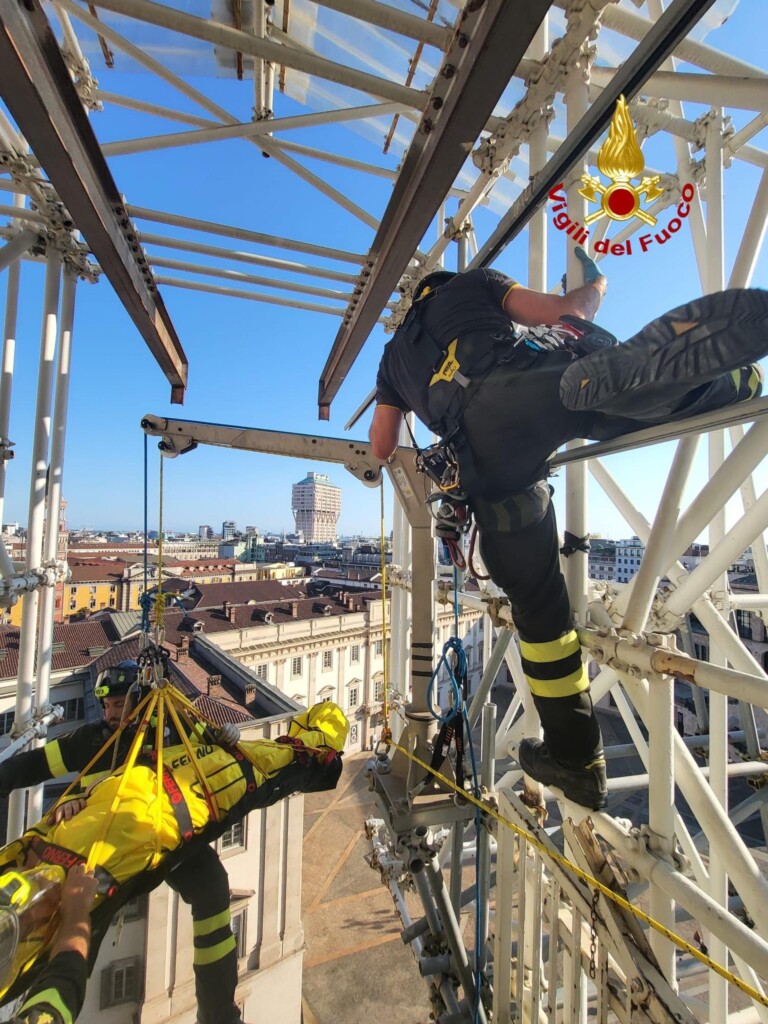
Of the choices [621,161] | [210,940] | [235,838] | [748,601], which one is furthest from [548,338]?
[235,838]

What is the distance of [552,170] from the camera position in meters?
2.55

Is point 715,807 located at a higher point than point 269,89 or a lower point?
lower

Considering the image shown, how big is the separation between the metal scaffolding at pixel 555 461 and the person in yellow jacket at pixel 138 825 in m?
1.17

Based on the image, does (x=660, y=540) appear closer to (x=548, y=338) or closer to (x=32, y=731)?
(x=548, y=338)

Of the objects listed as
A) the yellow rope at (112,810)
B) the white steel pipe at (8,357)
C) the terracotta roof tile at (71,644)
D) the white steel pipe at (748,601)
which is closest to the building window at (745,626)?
the white steel pipe at (748,601)

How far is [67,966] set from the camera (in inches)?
113

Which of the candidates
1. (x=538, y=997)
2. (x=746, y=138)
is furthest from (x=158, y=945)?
(x=746, y=138)

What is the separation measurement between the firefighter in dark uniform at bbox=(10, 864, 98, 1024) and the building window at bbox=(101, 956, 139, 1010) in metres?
12.0

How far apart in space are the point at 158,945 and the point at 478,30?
16.4 meters

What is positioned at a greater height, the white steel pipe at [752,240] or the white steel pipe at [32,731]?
the white steel pipe at [752,240]

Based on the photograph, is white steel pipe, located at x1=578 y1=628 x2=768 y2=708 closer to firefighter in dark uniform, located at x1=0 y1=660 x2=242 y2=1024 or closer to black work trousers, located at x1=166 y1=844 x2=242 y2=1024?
firefighter in dark uniform, located at x1=0 y1=660 x2=242 y2=1024

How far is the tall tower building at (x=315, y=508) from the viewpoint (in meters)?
161

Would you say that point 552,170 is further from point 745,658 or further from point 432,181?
point 745,658

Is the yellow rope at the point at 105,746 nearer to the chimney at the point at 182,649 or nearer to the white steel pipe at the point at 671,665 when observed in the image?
the white steel pipe at the point at 671,665
